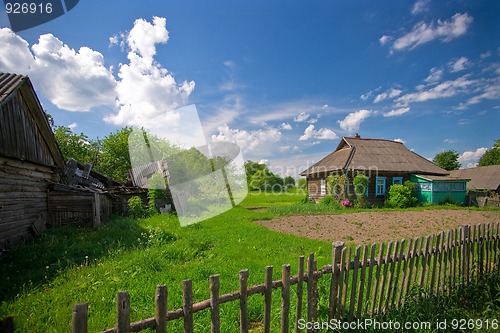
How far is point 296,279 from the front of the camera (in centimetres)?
288

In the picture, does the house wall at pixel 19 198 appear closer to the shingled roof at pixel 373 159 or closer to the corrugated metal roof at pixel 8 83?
the corrugated metal roof at pixel 8 83

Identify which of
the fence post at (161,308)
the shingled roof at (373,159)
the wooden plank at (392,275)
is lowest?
the wooden plank at (392,275)

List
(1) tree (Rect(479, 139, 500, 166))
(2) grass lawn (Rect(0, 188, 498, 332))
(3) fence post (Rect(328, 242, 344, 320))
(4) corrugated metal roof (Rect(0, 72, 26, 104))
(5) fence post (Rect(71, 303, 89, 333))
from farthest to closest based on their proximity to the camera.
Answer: (1) tree (Rect(479, 139, 500, 166)), (4) corrugated metal roof (Rect(0, 72, 26, 104)), (2) grass lawn (Rect(0, 188, 498, 332)), (3) fence post (Rect(328, 242, 344, 320)), (5) fence post (Rect(71, 303, 89, 333))

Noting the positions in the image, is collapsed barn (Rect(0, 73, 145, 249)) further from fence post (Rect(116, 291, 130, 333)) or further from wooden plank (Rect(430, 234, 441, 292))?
wooden plank (Rect(430, 234, 441, 292))

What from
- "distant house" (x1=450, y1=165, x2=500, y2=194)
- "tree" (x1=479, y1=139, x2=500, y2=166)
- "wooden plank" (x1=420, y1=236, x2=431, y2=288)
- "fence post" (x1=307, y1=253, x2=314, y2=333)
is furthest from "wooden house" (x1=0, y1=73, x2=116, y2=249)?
"tree" (x1=479, y1=139, x2=500, y2=166)

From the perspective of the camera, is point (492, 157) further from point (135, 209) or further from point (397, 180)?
point (135, 209)

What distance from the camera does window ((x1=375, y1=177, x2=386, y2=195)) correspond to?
2130 centimetres

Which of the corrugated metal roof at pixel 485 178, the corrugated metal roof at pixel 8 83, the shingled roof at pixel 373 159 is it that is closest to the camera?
the corrugated metal roof at pixel 8 83

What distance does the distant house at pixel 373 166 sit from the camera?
69.4 feet

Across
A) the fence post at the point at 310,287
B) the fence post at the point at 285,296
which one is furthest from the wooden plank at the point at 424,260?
the fence post at the point at 285,296

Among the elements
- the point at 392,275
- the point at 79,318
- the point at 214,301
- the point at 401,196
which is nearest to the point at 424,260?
the point at 392,275

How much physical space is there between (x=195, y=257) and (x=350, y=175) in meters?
17.4

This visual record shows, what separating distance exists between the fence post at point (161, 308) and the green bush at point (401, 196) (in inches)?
854

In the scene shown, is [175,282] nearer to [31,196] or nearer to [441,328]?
[441,328]
